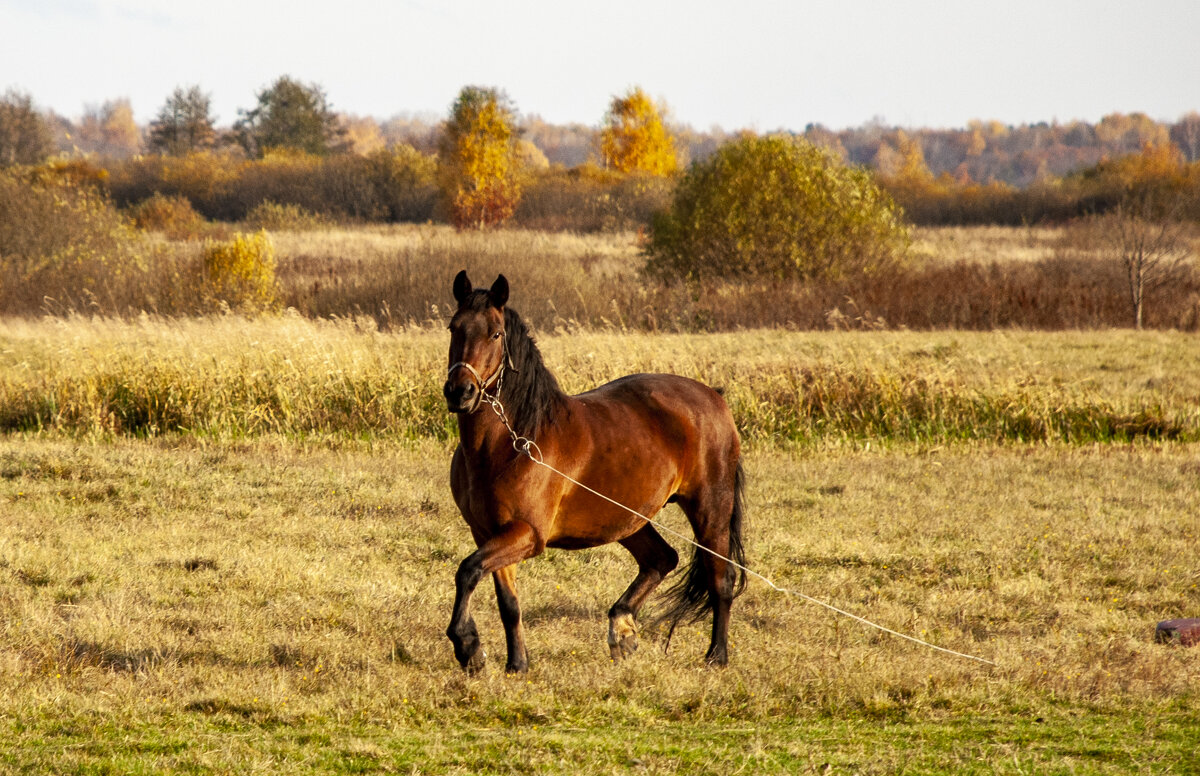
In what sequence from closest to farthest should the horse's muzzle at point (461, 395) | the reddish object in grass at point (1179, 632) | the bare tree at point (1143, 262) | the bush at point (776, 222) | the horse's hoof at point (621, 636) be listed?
the horse's muzzle at point (461, 395)
the horse's hoof at point (621, 636)
the reddish object in grass at point (1179, 632)
the bare tree at point (1143, 262)
the bush at point (776, 222)

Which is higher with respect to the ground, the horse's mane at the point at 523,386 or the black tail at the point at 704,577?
the horse's mane at the point at 523,386

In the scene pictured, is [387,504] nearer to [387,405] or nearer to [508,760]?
[387,405]

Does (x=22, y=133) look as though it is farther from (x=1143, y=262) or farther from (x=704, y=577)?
(x=704, y=577)

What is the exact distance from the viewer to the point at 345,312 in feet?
77.9

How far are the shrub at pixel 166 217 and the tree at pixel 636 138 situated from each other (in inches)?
1181

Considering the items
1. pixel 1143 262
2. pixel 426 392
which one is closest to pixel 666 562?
pixel 426 392

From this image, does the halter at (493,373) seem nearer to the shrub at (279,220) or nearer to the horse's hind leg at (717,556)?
the horse's hind leg at (717,556)

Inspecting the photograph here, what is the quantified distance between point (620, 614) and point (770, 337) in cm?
1510

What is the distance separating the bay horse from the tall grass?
7390 mm

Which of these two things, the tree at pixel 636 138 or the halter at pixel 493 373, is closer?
the halter at pixel 493 373

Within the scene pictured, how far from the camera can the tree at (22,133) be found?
64.7m

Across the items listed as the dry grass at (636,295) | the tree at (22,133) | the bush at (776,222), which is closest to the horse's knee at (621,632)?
the dry grass at (636,295)

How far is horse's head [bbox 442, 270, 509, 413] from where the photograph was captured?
500 centimetres

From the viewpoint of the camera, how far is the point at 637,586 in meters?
6.41
